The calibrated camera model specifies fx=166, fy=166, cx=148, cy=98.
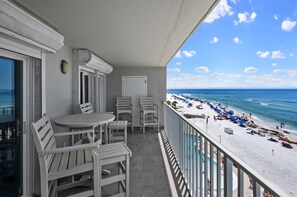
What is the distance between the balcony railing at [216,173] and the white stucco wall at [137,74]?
3398 mm

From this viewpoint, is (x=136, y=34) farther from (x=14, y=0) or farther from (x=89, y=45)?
(x=14, y=0)

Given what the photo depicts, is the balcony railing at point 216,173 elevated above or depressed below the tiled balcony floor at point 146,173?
above

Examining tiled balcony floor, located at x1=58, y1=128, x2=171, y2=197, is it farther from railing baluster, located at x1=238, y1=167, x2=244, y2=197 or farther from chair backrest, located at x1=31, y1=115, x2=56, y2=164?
railing baluster, located at x1=238, y1=167, x2=244, y2=197

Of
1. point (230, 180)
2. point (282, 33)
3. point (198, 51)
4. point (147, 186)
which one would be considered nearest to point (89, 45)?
point (147, 186)

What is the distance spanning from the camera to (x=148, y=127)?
5.77 meters

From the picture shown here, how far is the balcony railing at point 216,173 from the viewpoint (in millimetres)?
807

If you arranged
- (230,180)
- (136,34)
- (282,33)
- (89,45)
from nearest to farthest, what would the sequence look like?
1. (230,180)
2. (136,34)
3. (89,45)
4. (282,33)

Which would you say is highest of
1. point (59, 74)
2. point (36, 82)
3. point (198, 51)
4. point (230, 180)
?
point (198, 51)

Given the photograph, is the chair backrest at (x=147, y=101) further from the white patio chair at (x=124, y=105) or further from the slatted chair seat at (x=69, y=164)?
the slatted chair seat at (x=69, y=164)

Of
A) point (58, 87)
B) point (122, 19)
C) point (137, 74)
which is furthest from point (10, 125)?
point (137, 74)

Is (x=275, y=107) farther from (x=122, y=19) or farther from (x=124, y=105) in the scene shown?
(x=122, y=19)

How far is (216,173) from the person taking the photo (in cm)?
130

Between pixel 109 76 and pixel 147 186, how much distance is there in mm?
4297

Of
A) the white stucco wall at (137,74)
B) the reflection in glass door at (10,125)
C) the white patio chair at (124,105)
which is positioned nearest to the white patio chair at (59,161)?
the reflection in glass door at (10,125)
